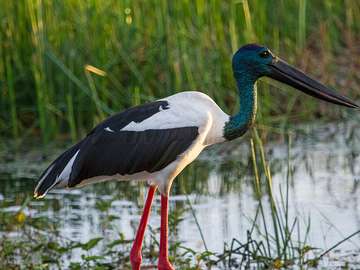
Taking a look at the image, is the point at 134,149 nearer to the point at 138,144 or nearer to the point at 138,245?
the point at 138,144

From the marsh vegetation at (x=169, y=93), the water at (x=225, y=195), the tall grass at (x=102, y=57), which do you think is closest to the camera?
the water at (x=225, y=195)

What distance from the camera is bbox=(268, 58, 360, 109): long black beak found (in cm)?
711

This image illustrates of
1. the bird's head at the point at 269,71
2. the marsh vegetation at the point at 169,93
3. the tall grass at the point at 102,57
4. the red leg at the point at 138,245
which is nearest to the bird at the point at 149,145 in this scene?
the red leg at the point at 138,245

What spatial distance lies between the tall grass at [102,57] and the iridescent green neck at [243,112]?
272 cm

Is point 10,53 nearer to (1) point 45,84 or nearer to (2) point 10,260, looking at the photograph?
(1) point 45,84

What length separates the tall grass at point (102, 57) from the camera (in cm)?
1002

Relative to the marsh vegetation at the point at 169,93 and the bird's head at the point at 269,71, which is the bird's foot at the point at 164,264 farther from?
the bird's head at the point at 269,71

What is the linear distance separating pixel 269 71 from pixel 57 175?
4.44ft

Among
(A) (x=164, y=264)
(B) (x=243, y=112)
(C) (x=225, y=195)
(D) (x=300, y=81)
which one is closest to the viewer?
(A) (x=164, y=264)

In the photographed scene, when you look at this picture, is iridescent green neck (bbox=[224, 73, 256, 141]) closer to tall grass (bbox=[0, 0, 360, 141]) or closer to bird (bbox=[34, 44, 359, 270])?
bird (bbox=[34, 44, 359, 270])

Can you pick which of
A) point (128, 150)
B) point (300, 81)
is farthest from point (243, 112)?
point (128, 150)

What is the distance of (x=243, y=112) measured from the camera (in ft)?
23.1

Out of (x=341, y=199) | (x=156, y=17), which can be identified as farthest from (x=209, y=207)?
(x=156, y=17)

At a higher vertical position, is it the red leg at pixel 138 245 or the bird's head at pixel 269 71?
the bird's head at pixel 269 71
